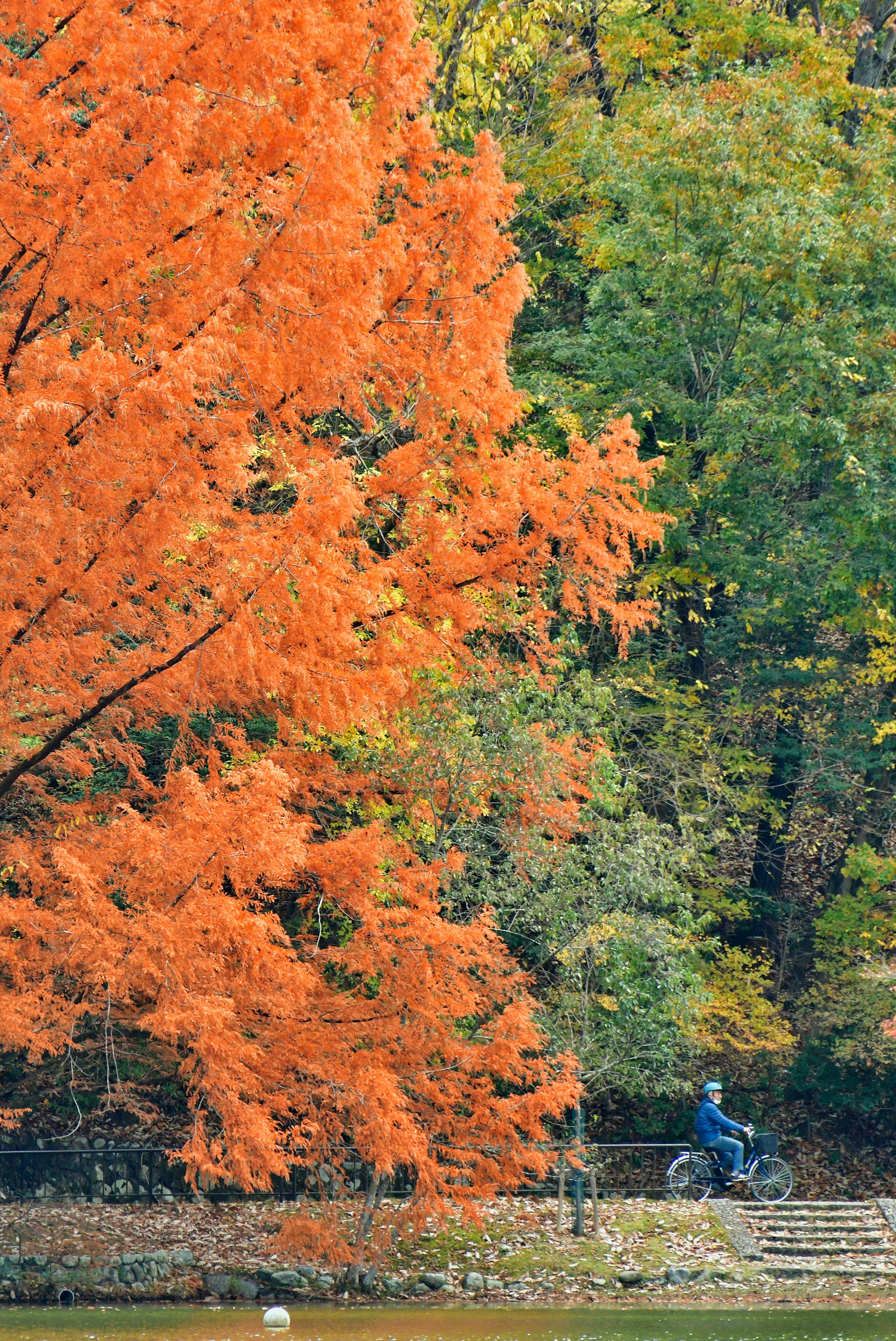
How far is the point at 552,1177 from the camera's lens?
17.2m

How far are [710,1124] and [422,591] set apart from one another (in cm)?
870

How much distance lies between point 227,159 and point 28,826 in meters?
6.16

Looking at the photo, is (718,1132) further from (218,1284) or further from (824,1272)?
(218,1284)

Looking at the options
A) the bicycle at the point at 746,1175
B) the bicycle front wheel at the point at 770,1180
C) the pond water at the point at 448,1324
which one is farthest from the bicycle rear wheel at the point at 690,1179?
the pond water at the point at 448,1324

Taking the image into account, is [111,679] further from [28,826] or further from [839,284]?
[839,284]

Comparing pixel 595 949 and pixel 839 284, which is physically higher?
pixel 839 284

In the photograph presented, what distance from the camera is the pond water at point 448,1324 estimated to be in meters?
10.5

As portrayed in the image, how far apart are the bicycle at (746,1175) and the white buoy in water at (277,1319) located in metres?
7.31

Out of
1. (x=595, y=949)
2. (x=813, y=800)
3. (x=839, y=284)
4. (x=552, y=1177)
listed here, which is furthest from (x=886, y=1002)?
(x=839, y=284)

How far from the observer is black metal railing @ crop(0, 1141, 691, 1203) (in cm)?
1534


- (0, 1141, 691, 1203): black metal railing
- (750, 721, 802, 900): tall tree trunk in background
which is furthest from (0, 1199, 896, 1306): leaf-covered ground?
(750, 721, 802, 900): tall tree trunk in background

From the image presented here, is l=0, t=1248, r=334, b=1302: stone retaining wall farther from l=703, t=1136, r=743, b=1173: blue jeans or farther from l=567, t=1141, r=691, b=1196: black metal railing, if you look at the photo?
l=567, t=1141, r=691, b=1196: black metal railing

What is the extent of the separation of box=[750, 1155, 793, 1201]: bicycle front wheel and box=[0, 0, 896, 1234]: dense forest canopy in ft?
5.35

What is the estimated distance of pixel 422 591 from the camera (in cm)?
1100
